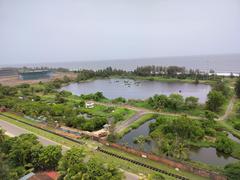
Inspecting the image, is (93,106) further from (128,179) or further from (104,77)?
(104,77)

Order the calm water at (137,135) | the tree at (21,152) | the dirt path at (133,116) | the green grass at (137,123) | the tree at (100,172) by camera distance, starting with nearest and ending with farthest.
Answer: the tree at (100,172) → the tree at (21,152) → the calm water at (137,135) → the green grass at (137,123) → the dirt path at (133,116)

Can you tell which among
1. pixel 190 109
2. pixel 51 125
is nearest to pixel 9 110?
pixel 51 125

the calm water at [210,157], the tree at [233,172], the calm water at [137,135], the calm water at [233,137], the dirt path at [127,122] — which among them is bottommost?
the calm water at [210,157]

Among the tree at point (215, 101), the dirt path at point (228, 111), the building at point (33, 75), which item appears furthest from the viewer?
the building at point (33, 75)

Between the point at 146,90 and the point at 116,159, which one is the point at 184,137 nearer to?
the point at 116,159

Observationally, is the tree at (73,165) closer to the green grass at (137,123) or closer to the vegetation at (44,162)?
the vegetation at (44,162)

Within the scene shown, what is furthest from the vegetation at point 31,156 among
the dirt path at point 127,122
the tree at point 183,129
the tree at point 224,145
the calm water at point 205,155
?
the tree at point 224,145

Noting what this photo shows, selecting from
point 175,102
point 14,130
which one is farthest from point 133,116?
point 14,130
